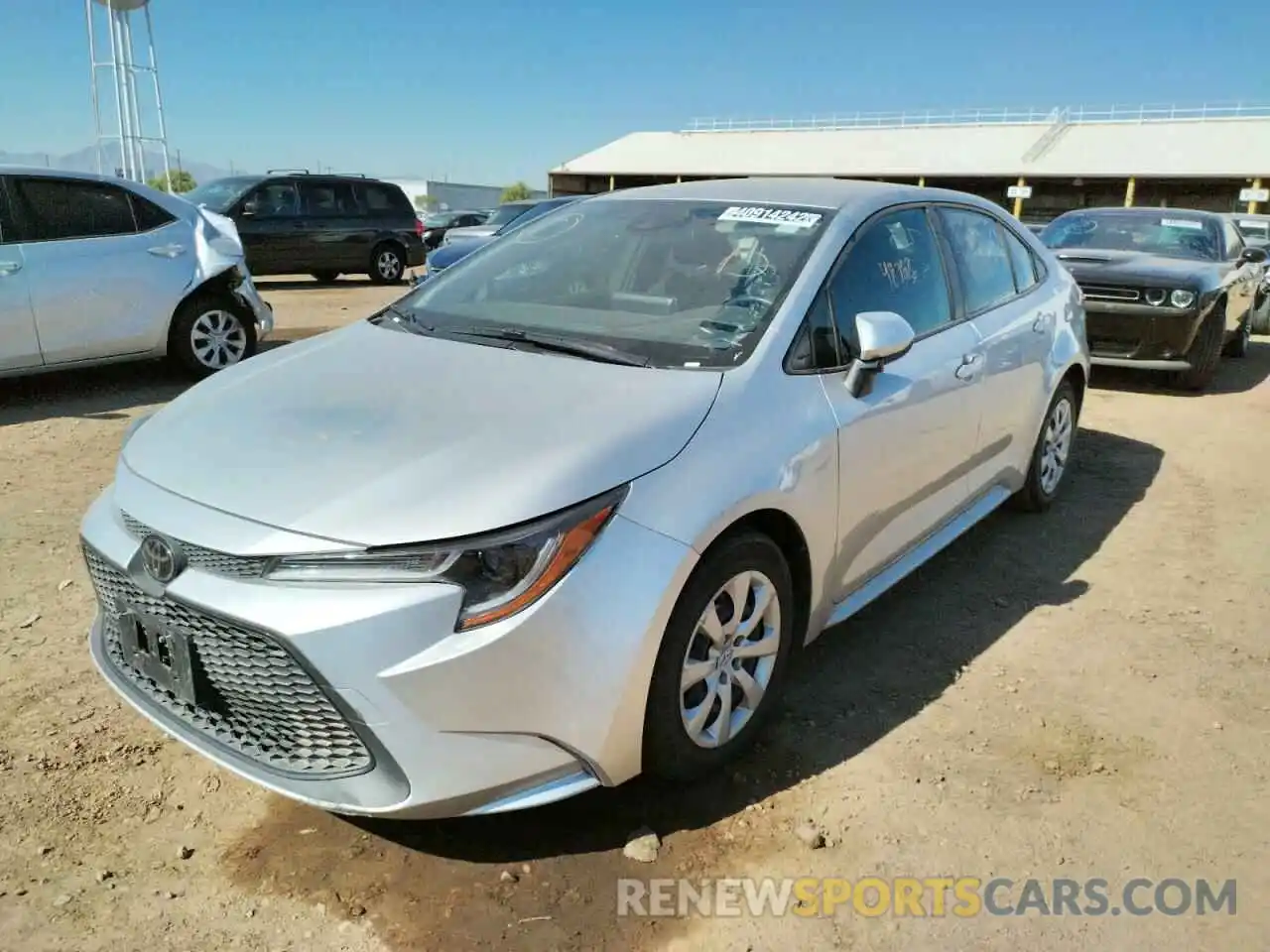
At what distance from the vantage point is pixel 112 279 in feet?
22.3

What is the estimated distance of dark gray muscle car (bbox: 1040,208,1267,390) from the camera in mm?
7949

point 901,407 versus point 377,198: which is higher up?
point 377,198

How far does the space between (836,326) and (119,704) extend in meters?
2.56

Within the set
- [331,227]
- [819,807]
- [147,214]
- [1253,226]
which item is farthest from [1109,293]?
[1253,226]

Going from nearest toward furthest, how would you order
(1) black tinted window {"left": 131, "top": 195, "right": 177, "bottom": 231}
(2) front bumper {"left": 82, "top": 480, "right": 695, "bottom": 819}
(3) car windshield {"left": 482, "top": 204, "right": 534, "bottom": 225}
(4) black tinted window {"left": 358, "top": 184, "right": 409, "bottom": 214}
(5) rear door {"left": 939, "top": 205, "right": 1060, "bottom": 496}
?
(2) front bumper {"left": 82, "top": 480, "right": 695, "bottom": 819}
(5) rear door {"left": 939, "top": 205, "right": 1060, "bottom": 496}
(1) black tinted window {"left": 131, "top": 195, "right": 177, "bottom": 231}
(3) car windshield {"left": 482, "top": 204, "right": 534, "bottom": 225}
(4) black tinted window {"left": 358, "top": 184, "right": 409, "bottom": 214}

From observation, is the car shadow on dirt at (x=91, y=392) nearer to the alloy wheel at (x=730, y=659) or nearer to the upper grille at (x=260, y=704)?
the upper grille at (x=260, y=704)

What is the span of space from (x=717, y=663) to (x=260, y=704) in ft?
3.74

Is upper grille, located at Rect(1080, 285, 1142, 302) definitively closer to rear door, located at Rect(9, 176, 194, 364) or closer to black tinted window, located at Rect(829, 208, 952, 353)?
black tinted window, located at Rect(829, 208, 952, 353)

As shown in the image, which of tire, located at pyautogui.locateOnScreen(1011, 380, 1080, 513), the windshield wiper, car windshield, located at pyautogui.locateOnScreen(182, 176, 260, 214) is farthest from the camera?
car windshield, located at pyautogui.locateOnScreen(182, 176, 260, 214)

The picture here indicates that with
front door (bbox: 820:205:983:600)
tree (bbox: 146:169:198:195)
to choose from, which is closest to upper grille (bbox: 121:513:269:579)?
front door (bbox: 820:205:983:600)

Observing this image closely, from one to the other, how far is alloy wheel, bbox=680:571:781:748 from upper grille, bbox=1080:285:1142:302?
650 cm

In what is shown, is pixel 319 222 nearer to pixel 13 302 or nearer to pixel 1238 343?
pixel 13 302

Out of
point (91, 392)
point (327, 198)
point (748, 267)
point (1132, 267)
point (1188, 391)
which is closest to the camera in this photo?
point (748, 267)

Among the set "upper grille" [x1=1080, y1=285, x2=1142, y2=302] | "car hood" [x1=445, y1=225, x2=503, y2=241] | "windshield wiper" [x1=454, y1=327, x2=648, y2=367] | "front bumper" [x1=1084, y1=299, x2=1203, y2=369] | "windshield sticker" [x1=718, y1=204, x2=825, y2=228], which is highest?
"windshield sticker" [x1=718, y1=204, x2=825, y2=228]
